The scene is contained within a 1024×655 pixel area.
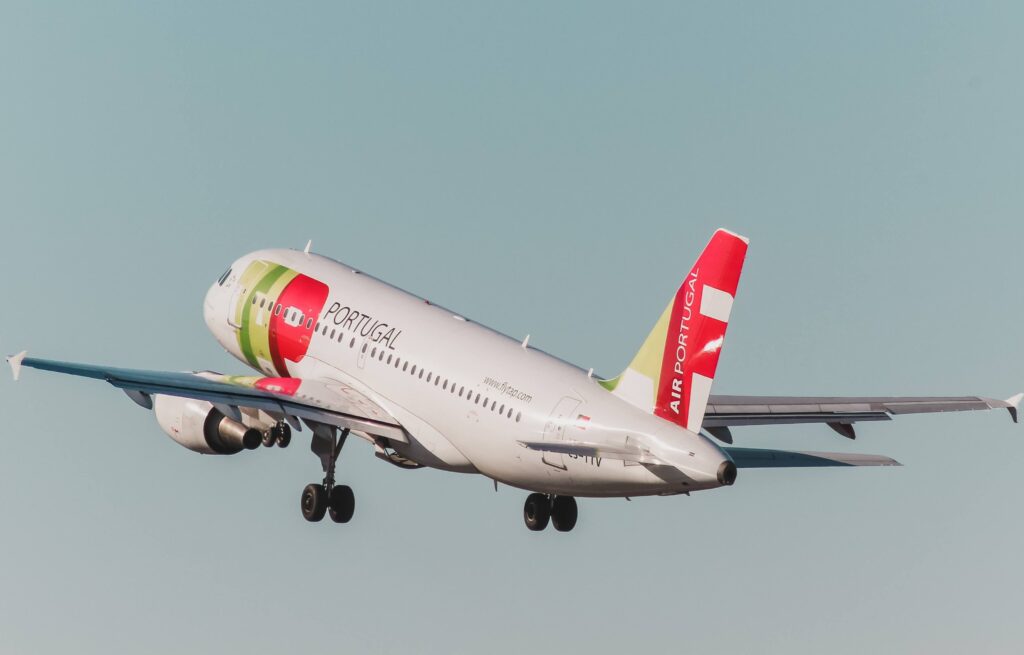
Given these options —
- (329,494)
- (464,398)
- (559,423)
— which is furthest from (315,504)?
(559,423)

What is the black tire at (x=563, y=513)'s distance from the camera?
66125 mm

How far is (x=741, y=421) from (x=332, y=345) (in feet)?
40.3

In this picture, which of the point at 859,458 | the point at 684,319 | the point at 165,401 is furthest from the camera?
the point at 165,401

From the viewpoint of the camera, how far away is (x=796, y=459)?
198 ft

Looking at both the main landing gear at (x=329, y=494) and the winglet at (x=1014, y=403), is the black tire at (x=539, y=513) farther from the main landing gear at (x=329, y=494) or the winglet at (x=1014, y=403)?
the winglet at (x=1014, y=403)

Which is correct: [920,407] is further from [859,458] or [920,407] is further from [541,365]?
Result: [541,365]

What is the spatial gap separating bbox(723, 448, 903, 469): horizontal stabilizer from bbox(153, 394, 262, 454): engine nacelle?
630 inches

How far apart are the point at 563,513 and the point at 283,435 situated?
8.87 meters

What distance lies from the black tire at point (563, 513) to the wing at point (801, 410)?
15.4 ft

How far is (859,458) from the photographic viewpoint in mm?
60438

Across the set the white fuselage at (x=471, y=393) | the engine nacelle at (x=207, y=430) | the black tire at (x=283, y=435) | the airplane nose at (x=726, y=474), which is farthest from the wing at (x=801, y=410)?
the engine nacelle at (x=207, y=430)

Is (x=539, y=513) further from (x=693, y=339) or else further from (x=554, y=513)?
(x=693, y=339)

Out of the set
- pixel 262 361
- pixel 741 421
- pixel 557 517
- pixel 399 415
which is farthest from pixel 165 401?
pixel 741 421

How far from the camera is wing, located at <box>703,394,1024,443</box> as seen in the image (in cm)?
6594
